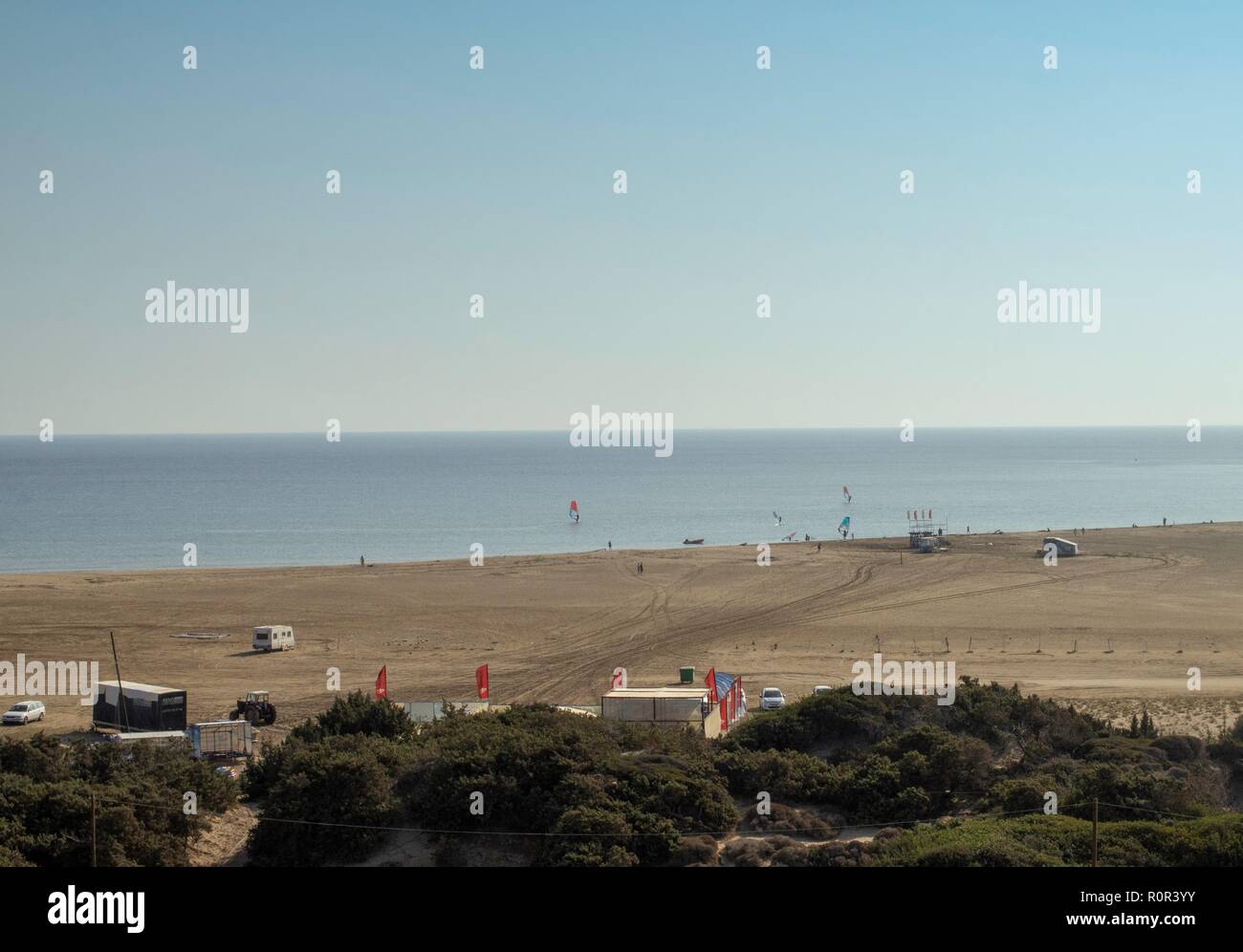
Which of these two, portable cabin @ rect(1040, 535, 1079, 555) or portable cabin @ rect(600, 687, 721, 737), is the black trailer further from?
portable cabin @ rect(1040, 535, 1079, 555)

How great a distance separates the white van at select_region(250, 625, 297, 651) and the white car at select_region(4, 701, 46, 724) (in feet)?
38.7

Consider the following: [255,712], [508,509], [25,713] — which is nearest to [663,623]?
[255,712]

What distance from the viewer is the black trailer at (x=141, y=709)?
30078mm

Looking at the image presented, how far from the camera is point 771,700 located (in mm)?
32562

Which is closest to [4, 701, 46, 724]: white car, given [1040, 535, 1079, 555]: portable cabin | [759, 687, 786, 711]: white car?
[759, 687, 786, 711]: white car

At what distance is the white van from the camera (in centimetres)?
4350

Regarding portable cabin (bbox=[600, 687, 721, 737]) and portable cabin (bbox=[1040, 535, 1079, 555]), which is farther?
portable cabin (bbox=[1040, 535, 1079, 555])

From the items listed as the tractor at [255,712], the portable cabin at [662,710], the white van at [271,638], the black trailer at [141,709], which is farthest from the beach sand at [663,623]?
the portable cabin at [662,710]

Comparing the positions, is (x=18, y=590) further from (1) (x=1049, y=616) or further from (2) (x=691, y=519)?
(2) (x=691, y=519)

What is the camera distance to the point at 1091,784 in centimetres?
1817

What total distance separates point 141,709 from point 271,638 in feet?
43.3

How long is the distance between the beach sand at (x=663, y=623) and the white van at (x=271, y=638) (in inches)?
33.0
